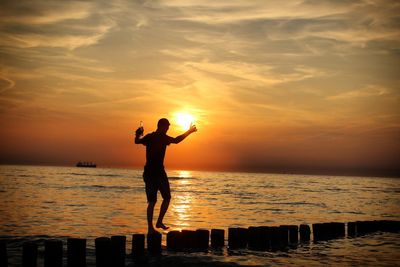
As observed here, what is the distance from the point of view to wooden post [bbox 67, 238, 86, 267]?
394 inches

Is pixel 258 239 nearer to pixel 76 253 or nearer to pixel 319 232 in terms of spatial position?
pixel 319 232

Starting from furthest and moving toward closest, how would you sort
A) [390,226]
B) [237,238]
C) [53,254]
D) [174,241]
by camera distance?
1. [390,226]
2. [237,238]
3. [174,241]
4. [53,254]

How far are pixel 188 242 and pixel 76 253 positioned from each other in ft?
11.6

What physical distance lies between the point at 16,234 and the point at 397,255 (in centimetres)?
1403

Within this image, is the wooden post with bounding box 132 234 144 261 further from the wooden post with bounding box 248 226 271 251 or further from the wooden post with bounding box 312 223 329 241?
the wooden post with bounding box 312 223 329 241

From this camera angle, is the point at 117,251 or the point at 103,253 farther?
the point at 117,251

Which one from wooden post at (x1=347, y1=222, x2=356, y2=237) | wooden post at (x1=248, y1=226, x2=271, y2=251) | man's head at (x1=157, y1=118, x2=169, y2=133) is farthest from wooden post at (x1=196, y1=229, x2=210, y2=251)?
wooden post at (x1=347, y1=222, x2=356, y2=237)

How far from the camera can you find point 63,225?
22.2 m

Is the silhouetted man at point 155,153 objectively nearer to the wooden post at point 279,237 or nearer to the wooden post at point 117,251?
the wooden post at point 117,251

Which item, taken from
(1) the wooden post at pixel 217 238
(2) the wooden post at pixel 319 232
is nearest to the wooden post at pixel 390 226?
(2) the wooden post at pixel 319 232

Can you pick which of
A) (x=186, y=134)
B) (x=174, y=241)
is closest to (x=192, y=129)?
(x=186, y=134)

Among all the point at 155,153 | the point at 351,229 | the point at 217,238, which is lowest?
the point at 351,229

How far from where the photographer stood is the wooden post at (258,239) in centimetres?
1433

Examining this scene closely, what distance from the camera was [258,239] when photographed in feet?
47.3
